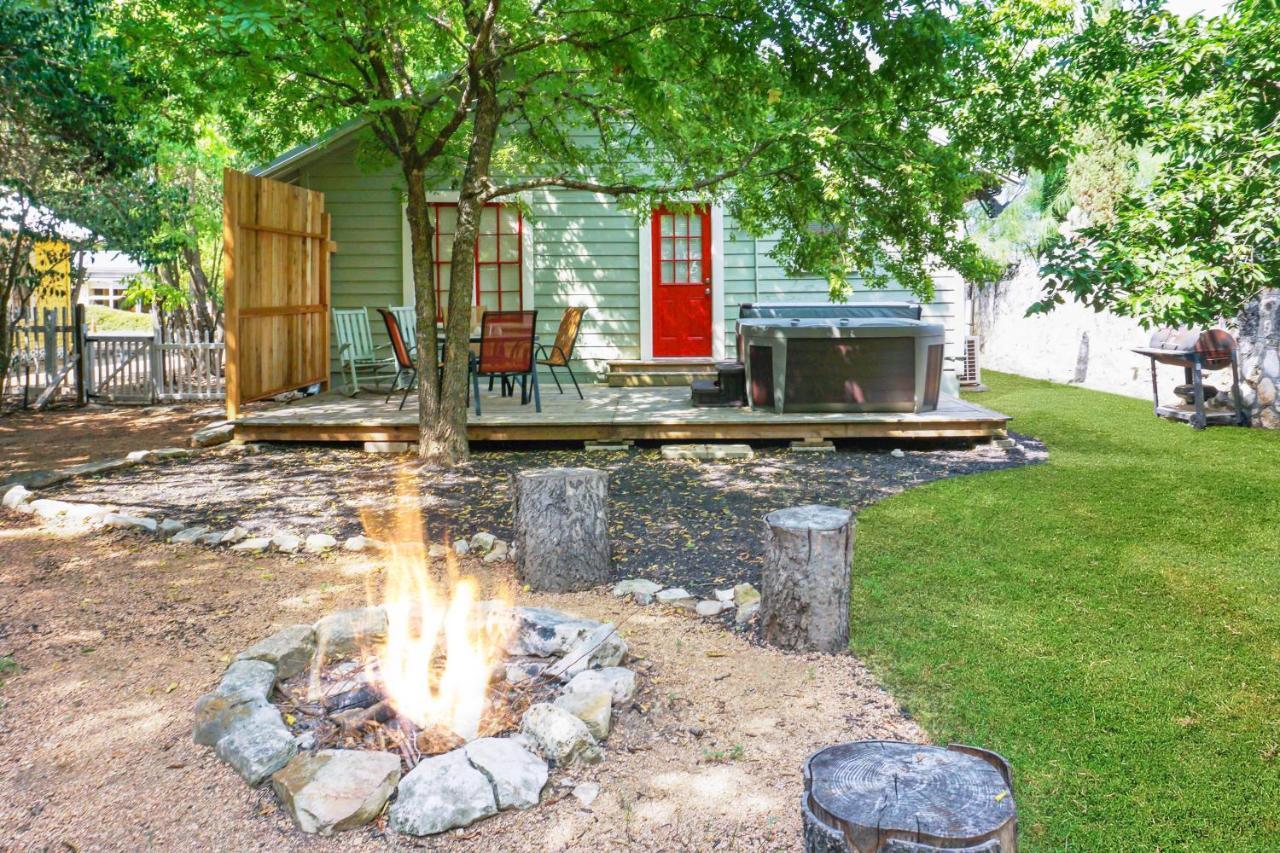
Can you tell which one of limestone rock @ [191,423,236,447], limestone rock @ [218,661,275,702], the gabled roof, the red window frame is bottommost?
limestone rock @ [218,661,275,702]

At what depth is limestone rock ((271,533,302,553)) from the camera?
497cm

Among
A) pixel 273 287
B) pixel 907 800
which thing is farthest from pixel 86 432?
pixel 907 800

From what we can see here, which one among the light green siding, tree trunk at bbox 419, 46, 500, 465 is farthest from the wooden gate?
tree trunk at bbox 419, 46, 500, 465

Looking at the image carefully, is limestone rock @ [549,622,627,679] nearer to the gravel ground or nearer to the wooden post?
the gravel ground

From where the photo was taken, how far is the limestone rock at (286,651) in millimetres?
3227

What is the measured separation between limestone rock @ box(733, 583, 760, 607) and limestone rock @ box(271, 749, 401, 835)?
170 cm

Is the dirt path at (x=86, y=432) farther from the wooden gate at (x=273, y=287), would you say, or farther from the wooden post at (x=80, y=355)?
the wooden gate at (x=273, y=287)

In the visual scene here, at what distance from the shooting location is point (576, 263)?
1102 centimetres

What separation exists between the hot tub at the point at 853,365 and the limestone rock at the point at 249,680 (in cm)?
539

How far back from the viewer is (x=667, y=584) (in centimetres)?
439

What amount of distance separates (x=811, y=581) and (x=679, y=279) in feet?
25.6

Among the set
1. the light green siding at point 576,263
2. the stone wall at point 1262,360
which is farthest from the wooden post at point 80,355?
the stone wall at point 1262,360

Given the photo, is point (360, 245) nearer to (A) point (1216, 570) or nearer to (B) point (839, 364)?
(B) point (839, 364)

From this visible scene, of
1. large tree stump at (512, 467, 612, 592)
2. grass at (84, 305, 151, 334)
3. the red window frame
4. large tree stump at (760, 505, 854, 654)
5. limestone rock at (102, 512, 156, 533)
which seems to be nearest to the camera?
large tree stump at (760, 505, 854, 654)
